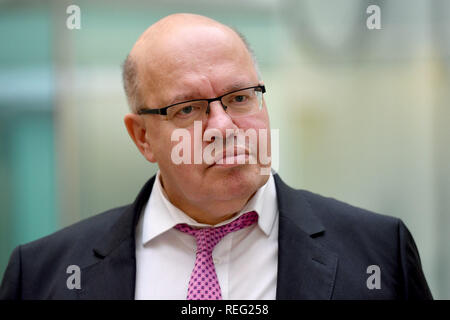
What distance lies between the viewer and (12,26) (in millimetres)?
2350

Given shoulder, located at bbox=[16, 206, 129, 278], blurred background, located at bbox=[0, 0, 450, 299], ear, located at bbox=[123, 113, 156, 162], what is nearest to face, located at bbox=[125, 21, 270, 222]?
ear, located at bbox=[123, 113, 156, 162]

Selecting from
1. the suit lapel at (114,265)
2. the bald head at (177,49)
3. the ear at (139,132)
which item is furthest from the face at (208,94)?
the suit lapel at (114,265)

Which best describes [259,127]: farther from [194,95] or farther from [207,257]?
[207,257]

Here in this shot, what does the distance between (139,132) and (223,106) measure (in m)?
0.35

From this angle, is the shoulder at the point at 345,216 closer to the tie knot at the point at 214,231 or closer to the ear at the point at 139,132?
the tie knot at the point at 214,231

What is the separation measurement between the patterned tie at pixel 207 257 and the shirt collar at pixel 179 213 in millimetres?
20

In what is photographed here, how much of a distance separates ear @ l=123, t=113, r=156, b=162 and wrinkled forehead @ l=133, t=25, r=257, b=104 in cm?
13

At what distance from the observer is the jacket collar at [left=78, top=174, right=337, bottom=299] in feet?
4.17

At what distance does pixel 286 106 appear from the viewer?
93.2 inches

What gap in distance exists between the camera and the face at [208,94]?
1.29m

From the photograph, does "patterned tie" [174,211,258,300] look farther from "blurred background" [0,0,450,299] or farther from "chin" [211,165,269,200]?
"blurred background" [0,0,450,299]

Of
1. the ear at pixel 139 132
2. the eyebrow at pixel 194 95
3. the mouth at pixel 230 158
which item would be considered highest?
the eyebrow at pixel 194 95

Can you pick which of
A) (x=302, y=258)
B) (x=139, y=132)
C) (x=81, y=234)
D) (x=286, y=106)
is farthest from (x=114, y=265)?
(x=286, y=106)
